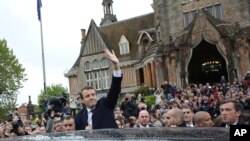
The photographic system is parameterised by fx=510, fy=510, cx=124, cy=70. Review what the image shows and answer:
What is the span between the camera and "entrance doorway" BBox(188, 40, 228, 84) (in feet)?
137

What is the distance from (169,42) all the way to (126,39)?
617 inches

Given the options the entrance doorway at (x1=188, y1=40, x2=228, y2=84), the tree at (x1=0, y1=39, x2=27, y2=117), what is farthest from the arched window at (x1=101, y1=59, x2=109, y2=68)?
the entrance doorway at (x1=188, y1=40, x2=228, y2=84)

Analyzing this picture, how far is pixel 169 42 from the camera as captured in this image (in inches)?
1574

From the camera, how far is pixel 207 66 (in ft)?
141

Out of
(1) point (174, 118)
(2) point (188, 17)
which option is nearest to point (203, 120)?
(1) point (174, 118)

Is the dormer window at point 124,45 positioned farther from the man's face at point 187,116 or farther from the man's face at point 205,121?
the man's face at point 205,121

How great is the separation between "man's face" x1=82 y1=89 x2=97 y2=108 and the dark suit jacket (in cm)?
7

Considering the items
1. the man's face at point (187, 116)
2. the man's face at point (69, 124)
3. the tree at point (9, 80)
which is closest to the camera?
the man's face at point (69, 124)

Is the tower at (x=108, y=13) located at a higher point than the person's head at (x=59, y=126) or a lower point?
higher

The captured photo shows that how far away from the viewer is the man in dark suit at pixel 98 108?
6184 mm

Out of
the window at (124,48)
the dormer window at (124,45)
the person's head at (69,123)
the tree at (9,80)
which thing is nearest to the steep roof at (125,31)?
the dormer window at (124,45)

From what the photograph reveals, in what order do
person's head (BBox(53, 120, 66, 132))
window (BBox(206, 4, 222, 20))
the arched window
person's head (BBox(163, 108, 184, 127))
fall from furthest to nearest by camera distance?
the arched window → window (BBox(206, 4, 222, 20)) → person's head (BBox(163, 108, 184, 127)) → person's head (BBox(53, 120, 66, 132))

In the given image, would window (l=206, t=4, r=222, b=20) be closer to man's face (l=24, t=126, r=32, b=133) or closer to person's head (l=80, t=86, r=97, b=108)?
man's face (l=24, t=126, r=32, b=133)

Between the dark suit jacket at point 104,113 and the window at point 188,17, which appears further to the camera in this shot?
the window at point 188,17
